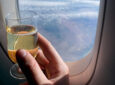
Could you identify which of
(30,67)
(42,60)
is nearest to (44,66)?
(42,60)

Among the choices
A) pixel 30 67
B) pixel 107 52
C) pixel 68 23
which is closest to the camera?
pixel 30 67

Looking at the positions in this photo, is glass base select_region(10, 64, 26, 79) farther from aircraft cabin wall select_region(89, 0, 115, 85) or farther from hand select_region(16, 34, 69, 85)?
aircraft cabin wall select_region(89, 0, 115, 85)

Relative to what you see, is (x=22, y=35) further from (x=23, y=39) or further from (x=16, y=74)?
(x=16, y=74)

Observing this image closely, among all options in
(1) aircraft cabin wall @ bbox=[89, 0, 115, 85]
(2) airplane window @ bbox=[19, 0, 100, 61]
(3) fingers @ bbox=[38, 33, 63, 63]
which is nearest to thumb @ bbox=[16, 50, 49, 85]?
(3) fingers @ bbox=[38, 33, 63, 63]

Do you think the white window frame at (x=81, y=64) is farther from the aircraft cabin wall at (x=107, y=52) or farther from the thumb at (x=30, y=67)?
the thumb at (x=30, y=67)

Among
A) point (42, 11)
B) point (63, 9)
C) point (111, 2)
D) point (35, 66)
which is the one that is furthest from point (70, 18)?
point (35, 66)

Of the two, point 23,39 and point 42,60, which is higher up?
point 23,39
